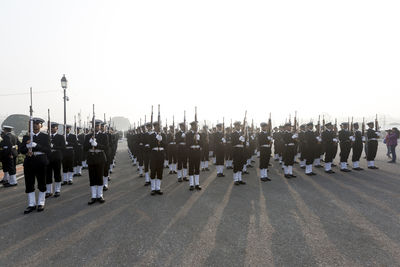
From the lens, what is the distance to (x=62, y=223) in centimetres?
505

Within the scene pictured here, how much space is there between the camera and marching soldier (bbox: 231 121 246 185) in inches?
344

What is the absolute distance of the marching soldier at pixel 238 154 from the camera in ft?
28.7

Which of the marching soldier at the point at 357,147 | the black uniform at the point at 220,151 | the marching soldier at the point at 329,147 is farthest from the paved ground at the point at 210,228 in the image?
the marching soldier at the point at 357,147

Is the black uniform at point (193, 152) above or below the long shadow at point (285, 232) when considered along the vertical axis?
above

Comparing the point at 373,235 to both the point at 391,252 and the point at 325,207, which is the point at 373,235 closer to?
the point at 391,252

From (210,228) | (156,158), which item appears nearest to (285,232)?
(210,228)

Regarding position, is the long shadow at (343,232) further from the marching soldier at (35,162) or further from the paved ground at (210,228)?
the marching soldier at (35,162)

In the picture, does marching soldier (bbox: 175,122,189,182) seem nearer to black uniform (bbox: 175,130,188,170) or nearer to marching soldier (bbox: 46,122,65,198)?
black uniform (bbox: 175,130,188,170)

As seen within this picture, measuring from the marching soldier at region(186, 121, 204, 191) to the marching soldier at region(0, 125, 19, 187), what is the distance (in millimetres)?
6711

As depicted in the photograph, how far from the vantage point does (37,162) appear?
595 centimetres

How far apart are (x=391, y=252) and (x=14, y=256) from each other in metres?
6.08

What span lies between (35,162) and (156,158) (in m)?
3.25

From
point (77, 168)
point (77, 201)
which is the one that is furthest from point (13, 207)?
point (77, 168)

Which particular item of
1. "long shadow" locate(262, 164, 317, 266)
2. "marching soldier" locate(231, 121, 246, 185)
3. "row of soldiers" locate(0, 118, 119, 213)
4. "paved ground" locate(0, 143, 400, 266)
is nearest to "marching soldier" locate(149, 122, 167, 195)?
"paved ground" locate(0, 143, 400, 266)
